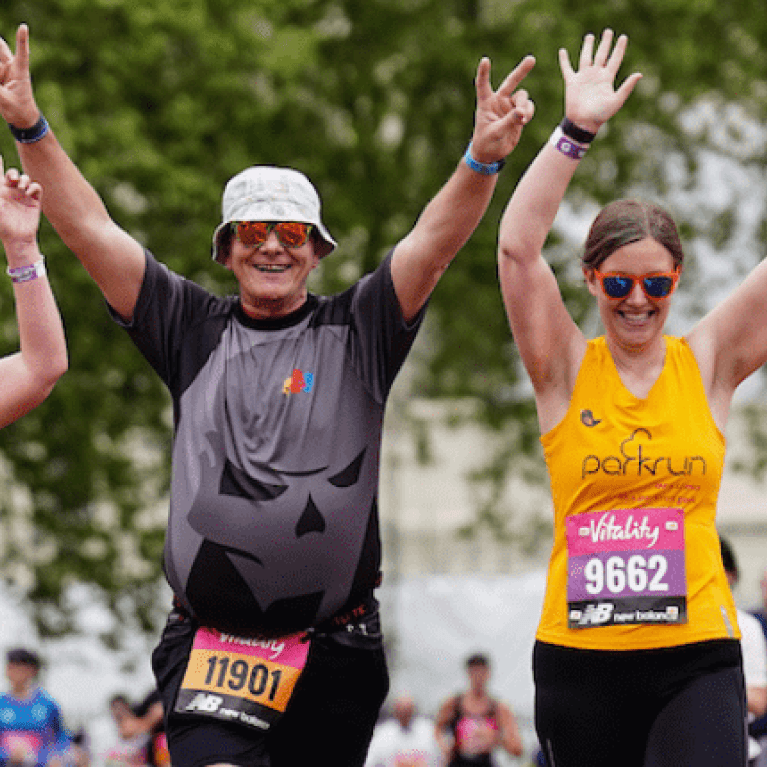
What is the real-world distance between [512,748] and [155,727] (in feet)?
12.7

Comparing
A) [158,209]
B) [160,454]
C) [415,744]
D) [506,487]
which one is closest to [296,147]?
[158,209]

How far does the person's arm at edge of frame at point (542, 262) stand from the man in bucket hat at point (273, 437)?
0.13 m

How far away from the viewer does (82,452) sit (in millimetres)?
19141

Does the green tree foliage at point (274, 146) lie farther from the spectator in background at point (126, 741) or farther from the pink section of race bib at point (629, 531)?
the pink section of race bib at point (629, 531)

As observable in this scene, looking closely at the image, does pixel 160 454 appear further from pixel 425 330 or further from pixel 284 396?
pixel 284 396

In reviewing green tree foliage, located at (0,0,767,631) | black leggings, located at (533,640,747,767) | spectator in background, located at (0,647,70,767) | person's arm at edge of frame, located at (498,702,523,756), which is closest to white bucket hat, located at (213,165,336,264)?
black leggings, located at (533,640,747,767)

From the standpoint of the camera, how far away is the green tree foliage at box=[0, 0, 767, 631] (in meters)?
17.8

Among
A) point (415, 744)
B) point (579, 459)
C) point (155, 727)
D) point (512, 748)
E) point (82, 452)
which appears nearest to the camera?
point (579, 459)

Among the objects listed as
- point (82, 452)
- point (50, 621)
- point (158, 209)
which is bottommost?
point (50, 621)

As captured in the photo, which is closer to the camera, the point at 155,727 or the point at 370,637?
the point at 370,637

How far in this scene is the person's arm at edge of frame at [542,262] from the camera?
4820 mm

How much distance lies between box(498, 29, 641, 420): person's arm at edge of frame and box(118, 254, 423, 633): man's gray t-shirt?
0.35m

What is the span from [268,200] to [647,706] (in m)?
1.81

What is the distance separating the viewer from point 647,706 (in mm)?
4613
